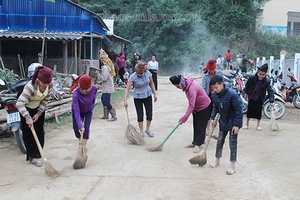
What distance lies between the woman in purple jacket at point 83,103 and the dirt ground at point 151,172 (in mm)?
606

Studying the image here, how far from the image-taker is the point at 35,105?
544 centimetres

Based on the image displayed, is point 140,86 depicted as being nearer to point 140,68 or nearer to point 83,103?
point 140,68

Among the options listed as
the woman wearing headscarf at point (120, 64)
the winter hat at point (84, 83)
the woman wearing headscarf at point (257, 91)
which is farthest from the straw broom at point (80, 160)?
the woman wearing headscarf at point (120, 64)

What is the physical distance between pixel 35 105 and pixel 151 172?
2.05 meters

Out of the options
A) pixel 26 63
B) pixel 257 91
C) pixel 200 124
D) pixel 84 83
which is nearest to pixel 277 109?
pixel 257 91

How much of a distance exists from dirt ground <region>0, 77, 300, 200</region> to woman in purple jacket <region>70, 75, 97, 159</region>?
0.61 metres

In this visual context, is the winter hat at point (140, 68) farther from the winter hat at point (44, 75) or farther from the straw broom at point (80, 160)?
the winter hat at point (44, 75)

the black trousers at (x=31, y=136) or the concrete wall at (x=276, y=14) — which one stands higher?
the concrete wall at (x=276, y=14)

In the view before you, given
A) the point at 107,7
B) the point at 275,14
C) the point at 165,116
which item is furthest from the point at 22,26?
the point at 275,14

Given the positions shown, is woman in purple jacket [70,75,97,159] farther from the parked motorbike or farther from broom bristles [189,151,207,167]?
broom bristles [189,151,207,167]

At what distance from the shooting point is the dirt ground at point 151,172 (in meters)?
4.39

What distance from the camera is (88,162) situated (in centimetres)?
570

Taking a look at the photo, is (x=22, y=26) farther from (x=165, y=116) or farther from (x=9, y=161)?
(x=9, y=161)

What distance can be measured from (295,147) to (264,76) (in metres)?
1.84
